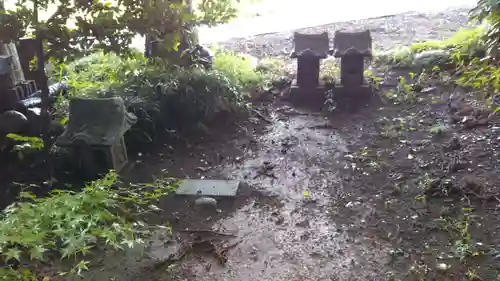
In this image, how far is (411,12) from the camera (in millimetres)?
9648

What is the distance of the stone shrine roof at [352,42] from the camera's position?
19.0ft

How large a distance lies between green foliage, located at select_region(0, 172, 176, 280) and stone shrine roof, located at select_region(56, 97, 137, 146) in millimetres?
658

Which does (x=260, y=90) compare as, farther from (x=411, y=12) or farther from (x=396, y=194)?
(x=411, y=12)

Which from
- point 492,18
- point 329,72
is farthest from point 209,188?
point 329,72

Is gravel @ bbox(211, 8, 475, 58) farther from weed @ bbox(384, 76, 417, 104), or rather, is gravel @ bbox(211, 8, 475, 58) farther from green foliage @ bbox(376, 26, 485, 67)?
weed @ bbox(384, 76, 417, 104)

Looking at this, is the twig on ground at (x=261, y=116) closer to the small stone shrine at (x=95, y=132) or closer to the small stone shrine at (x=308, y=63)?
the small stone shrine at (x=308, y=63)

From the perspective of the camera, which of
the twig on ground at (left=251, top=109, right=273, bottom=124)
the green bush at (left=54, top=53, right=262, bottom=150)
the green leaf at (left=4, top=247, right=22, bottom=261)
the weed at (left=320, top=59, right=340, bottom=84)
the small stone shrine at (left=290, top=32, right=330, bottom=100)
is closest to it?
the green leaf at (left=4, top=247, right=22, bottom=261)

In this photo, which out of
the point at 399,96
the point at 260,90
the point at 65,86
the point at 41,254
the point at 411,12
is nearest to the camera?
the point at 41,254

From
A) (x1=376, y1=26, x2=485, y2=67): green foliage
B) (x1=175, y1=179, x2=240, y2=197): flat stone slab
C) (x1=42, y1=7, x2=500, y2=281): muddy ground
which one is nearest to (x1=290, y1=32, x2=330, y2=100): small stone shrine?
(x1=42, y1=7, x2=500, y2=281): muddy ground

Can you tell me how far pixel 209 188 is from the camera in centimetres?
414

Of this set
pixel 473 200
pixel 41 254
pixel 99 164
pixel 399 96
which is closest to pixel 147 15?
pixel 99 164

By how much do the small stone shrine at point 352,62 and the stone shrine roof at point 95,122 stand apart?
2827 mm

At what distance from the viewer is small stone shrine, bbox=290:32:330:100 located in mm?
5934

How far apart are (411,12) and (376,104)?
15.4 ft
